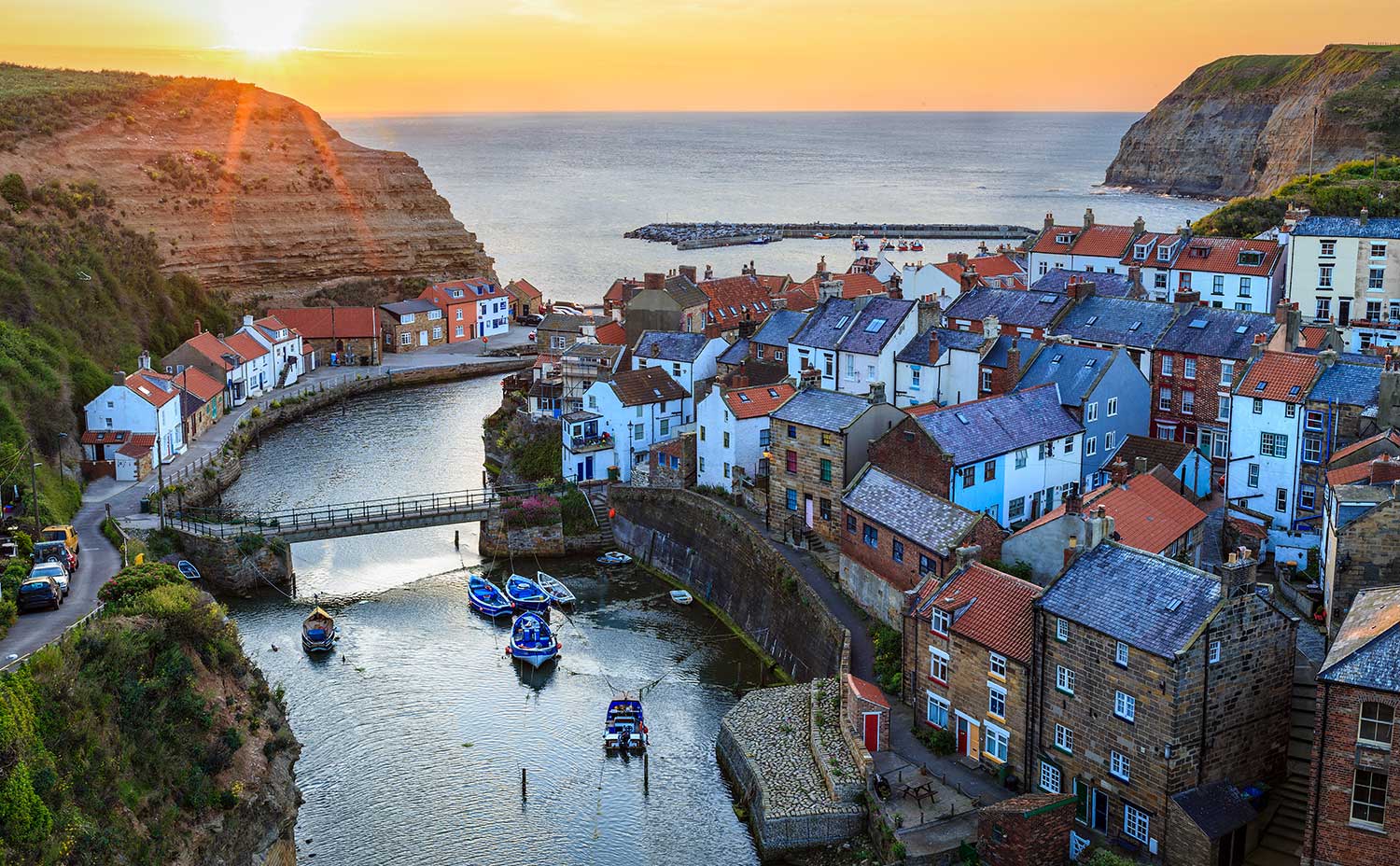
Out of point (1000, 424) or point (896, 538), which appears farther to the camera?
point (1000, 424)

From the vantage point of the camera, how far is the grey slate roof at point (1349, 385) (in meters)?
44.4

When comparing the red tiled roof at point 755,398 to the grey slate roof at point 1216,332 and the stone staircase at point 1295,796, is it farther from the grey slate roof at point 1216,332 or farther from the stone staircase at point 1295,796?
the stone staircase at point 1295,796

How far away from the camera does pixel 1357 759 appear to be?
1061 inches

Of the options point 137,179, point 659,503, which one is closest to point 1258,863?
point 659,503

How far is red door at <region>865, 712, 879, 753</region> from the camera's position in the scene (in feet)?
119

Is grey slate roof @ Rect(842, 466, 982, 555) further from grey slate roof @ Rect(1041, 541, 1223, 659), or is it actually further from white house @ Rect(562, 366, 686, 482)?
white house @ Rect(562, 366, 686, 482)

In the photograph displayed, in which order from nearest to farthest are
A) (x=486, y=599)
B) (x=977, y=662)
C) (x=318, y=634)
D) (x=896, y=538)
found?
(x=977, y=662), (x=896, y=538), (x=318, y=634), (x=486, y=599)

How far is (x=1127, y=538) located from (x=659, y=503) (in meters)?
23.1

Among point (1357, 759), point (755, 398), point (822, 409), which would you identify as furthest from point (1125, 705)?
point (755, 398)

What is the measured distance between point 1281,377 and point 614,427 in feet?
93.8

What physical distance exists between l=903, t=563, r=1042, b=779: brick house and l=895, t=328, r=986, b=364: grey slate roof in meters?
20.4

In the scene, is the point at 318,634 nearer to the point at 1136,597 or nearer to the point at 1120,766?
the point at 1120,766

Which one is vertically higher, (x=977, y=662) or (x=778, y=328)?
(x=778, y=328)

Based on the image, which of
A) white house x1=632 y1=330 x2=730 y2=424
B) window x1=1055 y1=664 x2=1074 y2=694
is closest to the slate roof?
window x1=1055 y1=664 x2=1074 y2=694
